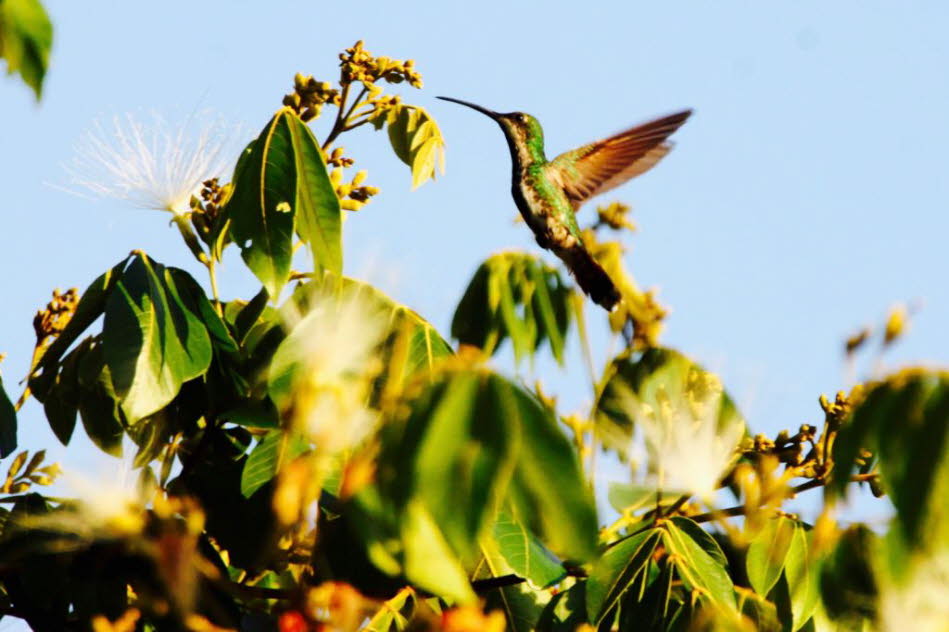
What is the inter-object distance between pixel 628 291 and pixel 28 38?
110cm

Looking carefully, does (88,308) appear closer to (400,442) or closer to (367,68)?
(367,68)

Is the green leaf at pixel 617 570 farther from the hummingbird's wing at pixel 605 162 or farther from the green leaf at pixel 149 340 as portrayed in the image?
the hummingbird's wing at pixel 605 162

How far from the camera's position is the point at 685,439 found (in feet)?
7.69

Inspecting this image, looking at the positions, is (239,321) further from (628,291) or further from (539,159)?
(539,159)

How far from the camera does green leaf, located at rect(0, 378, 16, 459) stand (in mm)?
2965

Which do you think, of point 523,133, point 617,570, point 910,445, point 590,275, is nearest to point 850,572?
point 617,570

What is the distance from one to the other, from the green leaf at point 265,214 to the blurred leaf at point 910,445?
4.38ft

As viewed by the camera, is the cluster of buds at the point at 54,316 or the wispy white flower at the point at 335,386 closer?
the wispy white flower at the point at 335,386

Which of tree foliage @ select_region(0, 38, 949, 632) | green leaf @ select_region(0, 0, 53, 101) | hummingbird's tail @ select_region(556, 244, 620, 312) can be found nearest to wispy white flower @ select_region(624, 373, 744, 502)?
tree foliage @ select_region(0, 38, 949, 632)

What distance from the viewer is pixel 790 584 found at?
8.79 ft

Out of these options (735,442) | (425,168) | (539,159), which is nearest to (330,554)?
(735,442)

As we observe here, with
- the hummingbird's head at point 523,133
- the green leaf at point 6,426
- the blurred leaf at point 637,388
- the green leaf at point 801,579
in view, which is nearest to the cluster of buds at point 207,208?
the green leaf at point 6,426

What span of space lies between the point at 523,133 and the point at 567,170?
242 mm

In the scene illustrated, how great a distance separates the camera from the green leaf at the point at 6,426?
2.96 m
